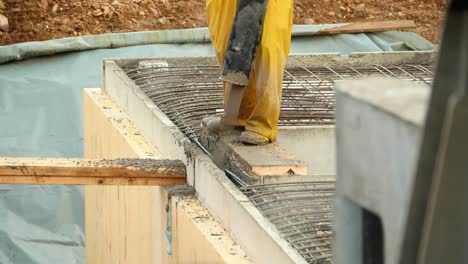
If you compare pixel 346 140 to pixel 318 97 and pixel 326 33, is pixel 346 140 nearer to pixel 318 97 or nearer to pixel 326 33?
pixel 318 97

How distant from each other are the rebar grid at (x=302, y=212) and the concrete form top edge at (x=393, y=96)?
116 inches

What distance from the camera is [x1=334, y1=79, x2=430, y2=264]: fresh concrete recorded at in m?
1.72

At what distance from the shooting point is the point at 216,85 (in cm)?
832

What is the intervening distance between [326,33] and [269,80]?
5925 mm

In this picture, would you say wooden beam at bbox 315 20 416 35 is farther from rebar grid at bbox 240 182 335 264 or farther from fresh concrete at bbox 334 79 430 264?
fresh concrete at bbox 334 79 430 264

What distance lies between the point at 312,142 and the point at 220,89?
4.06 feet

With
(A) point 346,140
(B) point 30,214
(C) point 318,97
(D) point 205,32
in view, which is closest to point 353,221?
(A) point 346,140

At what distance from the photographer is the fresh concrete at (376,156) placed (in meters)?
1.72

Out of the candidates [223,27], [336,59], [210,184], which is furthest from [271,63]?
[336,59]

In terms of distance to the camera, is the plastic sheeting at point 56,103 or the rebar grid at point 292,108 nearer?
the rebar grid at point 292,108

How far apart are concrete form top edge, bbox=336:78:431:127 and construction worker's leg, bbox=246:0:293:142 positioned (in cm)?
398

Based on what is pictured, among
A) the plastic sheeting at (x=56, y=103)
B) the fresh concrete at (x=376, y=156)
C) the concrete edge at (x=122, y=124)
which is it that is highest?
the fresh concrete at (x=376, y=156)

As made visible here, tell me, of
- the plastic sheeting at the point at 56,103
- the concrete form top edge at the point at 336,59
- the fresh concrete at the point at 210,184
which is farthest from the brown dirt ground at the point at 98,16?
the fresh concrete at the point at 210,184

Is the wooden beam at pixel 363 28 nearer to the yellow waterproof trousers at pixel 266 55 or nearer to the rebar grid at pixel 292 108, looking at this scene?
the rebar grid at pixel 292 108
